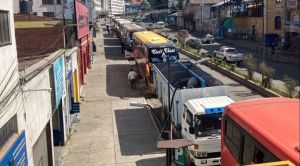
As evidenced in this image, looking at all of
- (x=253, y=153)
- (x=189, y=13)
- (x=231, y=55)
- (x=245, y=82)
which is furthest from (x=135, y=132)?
(x=189, y=13)

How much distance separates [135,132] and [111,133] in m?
1.08

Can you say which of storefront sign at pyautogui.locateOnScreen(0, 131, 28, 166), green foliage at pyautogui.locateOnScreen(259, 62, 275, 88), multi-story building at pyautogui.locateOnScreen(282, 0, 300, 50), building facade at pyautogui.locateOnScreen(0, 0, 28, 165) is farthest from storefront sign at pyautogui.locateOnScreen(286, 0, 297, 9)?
storefront sign at pyautogui.locateOnScreen(0, 131, 28, 166)

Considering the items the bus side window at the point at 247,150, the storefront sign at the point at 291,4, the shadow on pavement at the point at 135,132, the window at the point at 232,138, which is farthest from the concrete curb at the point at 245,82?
the bus side window at the point at 247,150

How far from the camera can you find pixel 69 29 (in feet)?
80.7

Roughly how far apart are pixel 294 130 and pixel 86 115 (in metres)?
15.8

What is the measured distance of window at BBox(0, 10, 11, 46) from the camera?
8.09m

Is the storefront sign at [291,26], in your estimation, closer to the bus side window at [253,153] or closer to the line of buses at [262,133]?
the line of buses at [262,133]

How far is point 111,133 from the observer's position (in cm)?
1750

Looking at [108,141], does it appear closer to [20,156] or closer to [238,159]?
[20,156]

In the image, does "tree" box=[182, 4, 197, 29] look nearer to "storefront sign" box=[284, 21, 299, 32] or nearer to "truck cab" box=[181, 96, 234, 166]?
"storefront sign" box=[284, 21, 299, 32]

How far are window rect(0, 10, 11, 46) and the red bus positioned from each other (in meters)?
5.13

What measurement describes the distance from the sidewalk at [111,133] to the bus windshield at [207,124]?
2321mm

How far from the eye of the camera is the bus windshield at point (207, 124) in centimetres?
1238

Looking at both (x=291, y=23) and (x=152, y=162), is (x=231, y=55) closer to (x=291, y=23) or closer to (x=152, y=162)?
(x=291, y=23)
